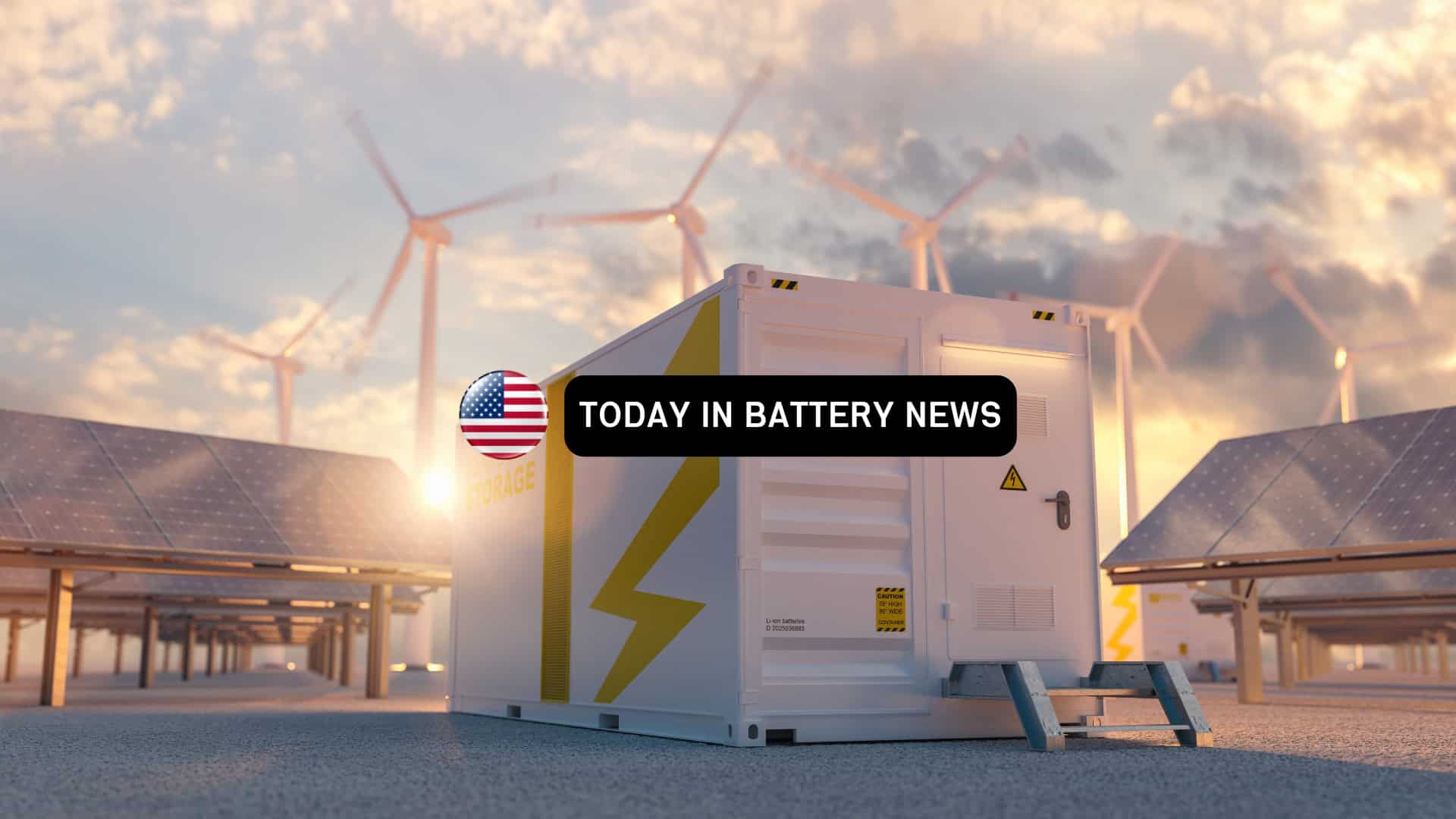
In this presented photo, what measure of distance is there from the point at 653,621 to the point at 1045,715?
3134mm

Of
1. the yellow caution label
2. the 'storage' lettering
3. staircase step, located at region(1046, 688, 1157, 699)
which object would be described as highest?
the 'storage' lettering

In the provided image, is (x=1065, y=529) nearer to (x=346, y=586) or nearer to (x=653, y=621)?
(x=653, y=621)

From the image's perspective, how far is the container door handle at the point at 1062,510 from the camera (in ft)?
35.8

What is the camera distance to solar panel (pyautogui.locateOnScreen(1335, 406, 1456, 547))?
49.2 feet

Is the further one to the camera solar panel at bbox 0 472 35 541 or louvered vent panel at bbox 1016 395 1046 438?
solar panel at bbox 0 472 35 541

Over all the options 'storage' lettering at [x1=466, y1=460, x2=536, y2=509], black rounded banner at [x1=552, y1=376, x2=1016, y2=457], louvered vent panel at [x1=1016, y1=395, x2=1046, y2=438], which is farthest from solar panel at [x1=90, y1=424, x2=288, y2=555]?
louvered vent panel at [x1=1016, y1=395, x2=1046, y2=438]

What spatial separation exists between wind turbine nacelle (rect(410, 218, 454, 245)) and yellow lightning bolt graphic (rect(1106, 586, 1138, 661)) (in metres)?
24.4

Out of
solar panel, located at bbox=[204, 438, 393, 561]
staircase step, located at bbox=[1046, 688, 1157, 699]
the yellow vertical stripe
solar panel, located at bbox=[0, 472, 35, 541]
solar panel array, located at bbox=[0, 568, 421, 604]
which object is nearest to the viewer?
staircase step, located at bbox=[1046, 688, 1157, 699]

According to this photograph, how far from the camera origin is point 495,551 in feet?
47.9

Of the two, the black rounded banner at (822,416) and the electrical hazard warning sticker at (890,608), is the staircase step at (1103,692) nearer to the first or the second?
the electrical hazard warning sticker at (890,608)

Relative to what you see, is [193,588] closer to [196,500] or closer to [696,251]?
[196,500]

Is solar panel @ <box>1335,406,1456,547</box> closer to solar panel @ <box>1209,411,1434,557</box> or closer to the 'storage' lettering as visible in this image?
solar panel @ <box>1209,411,1434,557</box>

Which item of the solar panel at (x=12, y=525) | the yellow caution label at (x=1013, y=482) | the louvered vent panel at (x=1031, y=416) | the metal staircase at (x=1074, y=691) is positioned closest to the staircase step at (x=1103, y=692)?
the metal staircase at (x=1074, y=691)

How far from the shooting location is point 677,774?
754 cm
